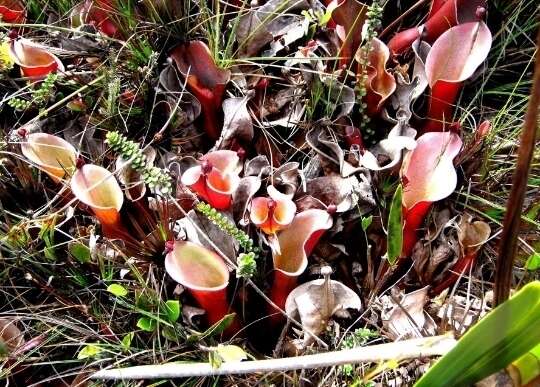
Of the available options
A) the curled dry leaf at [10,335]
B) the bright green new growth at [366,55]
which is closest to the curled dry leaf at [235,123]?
the bright green new growth at [366,55]

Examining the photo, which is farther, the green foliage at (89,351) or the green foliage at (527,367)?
the green foliage at (89,351)

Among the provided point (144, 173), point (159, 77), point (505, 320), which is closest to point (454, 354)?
point (505, 320)

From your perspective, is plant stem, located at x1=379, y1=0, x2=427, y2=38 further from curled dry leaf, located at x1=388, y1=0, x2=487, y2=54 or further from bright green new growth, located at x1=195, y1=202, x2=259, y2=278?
bright green new growth, located at x1=195, y1=202, x2=259, y2=278

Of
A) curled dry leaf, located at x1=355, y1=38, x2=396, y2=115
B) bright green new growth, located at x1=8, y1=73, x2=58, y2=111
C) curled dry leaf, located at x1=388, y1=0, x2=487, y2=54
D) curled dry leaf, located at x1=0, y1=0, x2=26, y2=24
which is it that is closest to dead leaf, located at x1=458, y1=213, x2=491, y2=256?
curled dry leaf, located at x1=355, y1=38, x2=396, y2=115

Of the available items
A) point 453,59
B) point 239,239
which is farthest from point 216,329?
point 453,59

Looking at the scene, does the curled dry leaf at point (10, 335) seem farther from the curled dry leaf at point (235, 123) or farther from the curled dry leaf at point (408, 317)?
the curled dry leaf at point (408, 317)

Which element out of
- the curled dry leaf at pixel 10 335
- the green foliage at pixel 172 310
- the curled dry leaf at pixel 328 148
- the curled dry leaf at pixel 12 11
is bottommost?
the curled dry leaf at pixel 10 335


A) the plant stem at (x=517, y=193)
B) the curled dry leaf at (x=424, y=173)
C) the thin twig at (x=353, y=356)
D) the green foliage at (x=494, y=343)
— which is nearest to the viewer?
the plant stem at (x=517, y=193)
